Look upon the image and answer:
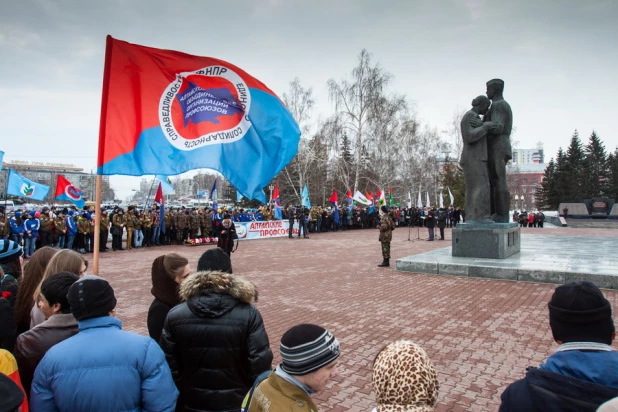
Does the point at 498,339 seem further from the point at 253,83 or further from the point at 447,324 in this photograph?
the point at 253,83

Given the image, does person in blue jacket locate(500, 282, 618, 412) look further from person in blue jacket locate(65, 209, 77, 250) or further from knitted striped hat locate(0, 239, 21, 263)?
person in blue jacket locate(65, 209, 77, 250)

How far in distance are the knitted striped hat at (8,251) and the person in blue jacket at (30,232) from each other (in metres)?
13.6

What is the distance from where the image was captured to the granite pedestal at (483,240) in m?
11.3

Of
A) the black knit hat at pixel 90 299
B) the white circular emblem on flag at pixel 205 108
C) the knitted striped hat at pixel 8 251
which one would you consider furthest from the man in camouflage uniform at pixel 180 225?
the black knit hat at pixel 90 299

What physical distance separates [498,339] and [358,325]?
2.06m

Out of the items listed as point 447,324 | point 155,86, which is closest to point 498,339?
point 447,324

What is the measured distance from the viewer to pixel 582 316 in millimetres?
1744

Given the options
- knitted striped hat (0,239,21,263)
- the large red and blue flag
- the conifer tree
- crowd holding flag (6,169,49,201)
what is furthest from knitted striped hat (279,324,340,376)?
the conifer tree

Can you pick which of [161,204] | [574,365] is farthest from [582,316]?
[161,204]

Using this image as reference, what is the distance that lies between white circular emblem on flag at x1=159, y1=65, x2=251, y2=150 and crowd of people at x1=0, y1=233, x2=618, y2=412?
102 inches

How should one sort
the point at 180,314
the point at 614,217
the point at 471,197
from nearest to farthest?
the point at 180,314
the point at 471,197
the point at 614,217

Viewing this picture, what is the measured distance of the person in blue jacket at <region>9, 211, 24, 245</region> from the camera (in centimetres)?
1477

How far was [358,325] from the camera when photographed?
6.52m

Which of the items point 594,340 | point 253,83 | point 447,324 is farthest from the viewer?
point 447,324
